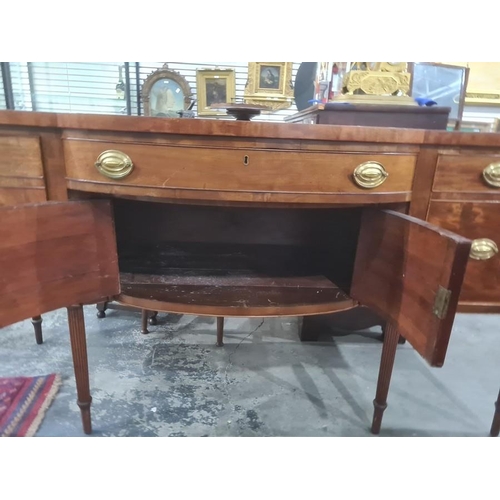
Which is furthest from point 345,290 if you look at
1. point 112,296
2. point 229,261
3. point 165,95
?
point 165,95

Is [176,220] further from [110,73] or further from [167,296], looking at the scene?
[110,73]

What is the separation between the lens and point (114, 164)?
59 centimetres

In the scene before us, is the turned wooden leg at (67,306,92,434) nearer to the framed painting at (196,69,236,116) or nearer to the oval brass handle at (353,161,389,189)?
the oval brass handle at (353,161,389,189)

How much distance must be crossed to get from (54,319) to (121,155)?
0.97m

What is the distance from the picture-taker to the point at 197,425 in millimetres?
884

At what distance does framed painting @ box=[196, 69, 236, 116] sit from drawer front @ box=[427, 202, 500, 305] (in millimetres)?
844

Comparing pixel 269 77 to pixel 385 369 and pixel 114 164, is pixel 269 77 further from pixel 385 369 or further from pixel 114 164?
pixel 385 369

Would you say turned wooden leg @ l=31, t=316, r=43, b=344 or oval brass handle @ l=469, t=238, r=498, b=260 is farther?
turned wooden leg @ l=31, t=316, r=43, b=344

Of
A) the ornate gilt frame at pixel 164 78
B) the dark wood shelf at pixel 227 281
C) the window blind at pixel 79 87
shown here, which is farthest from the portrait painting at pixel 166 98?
the dark wood shelf at pixel 227 281

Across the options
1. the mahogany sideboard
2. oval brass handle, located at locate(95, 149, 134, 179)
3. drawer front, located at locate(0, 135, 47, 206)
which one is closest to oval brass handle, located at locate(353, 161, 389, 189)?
the mahogany sideboard

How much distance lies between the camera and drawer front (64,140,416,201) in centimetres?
58

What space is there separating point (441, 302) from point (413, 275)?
73 millimetres

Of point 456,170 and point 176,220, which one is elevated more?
point 456,170

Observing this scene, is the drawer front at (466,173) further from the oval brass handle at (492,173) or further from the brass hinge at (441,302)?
the brass hinge at (441,302)
